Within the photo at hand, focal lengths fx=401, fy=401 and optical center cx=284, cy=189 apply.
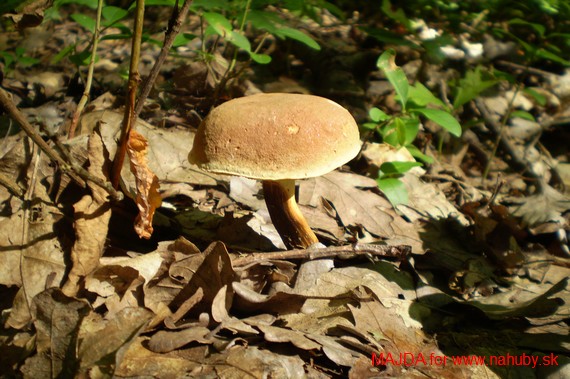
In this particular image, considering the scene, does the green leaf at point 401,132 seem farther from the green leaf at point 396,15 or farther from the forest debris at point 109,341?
the forest debris at point 109,341

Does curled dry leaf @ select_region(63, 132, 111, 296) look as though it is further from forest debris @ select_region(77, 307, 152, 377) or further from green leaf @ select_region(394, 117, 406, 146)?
green leaf @ select_region(394, 117, 406, 146)

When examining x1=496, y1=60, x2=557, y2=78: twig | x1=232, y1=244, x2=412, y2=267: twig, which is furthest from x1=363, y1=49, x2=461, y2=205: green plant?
x1=496, y1=60, x2=557, y2=78: twig

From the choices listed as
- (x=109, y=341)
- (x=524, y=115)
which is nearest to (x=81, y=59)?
(x=109, y=341)

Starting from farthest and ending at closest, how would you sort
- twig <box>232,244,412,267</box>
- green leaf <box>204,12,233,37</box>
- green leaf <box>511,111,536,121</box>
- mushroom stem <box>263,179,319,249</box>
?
green leaf <box>511,111,536,121</box>
green leaf <box>204,12,233,37</box>
mushroom stem <box>263,179,319,249</box>
twig <box>232,244,412,267</box>

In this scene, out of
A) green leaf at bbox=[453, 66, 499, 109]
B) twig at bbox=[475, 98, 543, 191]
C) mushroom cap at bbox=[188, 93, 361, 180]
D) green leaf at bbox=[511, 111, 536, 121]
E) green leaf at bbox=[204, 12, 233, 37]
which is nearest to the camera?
mushroom cap at bbox=[188, 93, 361, 180]

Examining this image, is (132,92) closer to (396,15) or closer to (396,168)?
(396,168)

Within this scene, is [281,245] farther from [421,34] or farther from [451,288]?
[421,34]

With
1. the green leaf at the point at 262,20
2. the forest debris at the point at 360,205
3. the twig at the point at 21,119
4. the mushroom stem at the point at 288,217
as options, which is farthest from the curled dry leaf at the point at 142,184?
the green leaf at the point at 262,20
